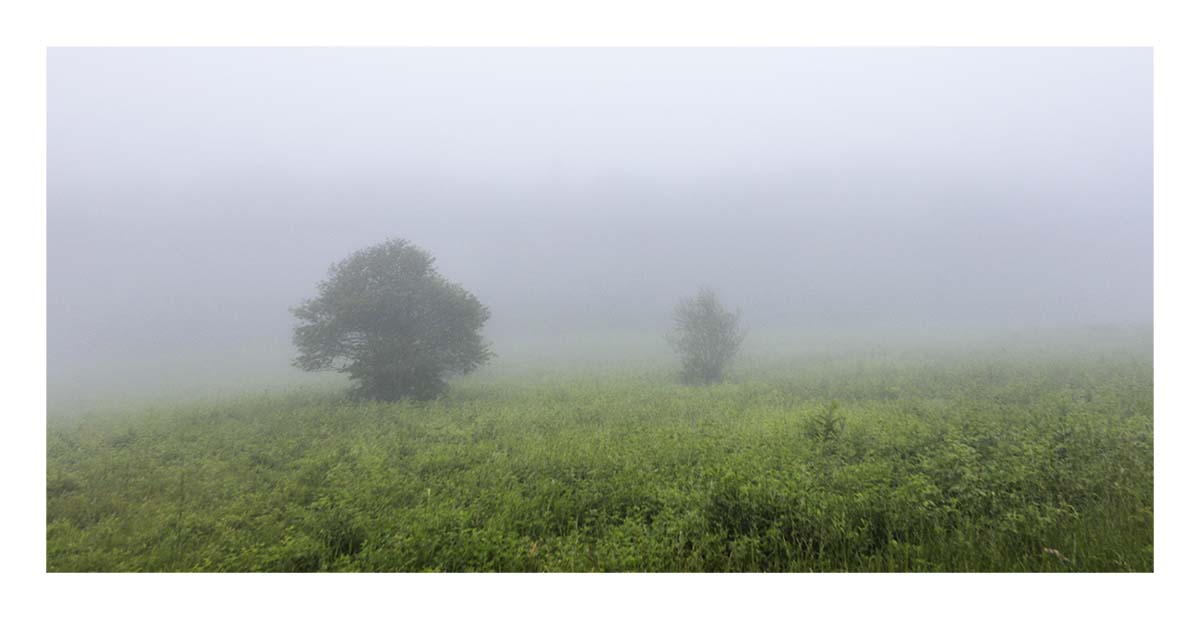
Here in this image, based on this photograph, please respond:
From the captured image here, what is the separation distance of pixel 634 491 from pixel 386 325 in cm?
1290

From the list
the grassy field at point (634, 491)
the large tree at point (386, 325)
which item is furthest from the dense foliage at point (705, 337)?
the large tree at point (386, 325)

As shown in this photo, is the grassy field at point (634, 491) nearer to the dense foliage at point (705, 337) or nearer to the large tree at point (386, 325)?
the large tree at point (386, 325)

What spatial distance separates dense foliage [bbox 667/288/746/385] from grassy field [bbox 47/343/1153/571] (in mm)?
9999

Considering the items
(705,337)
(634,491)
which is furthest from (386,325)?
(705,337)

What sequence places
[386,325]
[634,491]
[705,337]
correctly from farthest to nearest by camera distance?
1. [705,337]
2. [386,325]
3. [634,491]

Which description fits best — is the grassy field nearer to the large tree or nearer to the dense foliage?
the large tree

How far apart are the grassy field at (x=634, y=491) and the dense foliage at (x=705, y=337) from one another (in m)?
10.00

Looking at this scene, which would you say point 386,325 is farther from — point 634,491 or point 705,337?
point 705,337

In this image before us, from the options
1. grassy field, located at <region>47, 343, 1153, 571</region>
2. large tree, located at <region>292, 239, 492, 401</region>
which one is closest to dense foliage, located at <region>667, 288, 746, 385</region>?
grassy field, located at <region>47, 343, 1153, 571</region>

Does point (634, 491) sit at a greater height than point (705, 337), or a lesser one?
lesser

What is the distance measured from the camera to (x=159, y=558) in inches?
208

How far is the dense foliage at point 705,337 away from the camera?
21.8 m

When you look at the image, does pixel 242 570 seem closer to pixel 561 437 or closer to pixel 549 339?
pixel 561 437

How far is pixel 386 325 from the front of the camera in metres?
15.3
